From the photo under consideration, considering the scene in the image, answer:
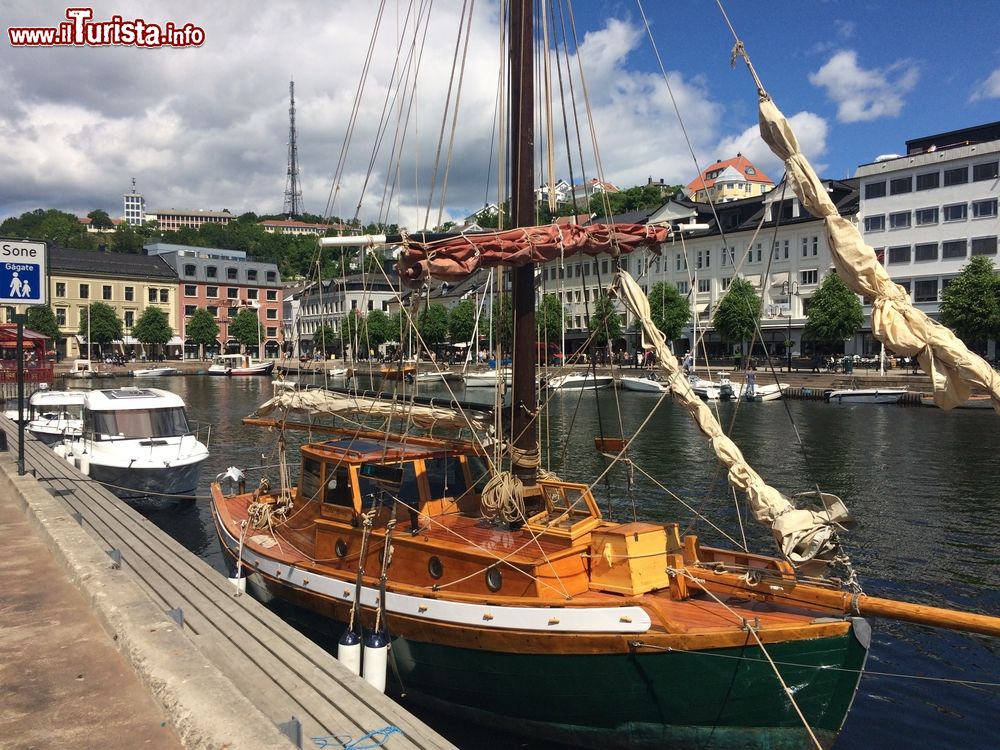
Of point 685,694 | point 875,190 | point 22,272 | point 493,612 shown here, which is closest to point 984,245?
point 875,190

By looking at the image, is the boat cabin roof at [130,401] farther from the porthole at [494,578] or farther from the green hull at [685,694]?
the green hull at [685,694]

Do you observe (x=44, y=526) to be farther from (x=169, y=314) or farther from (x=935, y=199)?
(x=169, y=314)

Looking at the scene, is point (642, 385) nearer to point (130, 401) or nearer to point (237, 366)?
point (130, 401)

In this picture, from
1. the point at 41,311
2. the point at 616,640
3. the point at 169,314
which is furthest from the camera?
the point at 169,314

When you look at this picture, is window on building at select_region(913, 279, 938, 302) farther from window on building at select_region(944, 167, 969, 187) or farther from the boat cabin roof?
the boat cabin roof

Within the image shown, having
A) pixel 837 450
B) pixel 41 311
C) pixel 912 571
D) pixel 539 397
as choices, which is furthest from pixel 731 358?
pixel 41 311

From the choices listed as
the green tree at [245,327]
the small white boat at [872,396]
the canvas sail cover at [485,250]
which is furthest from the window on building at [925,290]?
the green tree at [245,327]

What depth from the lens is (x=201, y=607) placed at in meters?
8.99

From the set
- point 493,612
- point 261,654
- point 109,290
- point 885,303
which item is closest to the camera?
point 261,654

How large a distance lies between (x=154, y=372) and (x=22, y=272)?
90.1 m

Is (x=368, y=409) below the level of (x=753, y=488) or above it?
above

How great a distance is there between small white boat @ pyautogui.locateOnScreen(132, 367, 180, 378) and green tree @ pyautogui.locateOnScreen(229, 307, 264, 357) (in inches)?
626

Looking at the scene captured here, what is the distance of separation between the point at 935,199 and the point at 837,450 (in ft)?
141

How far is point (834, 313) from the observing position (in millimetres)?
66438
